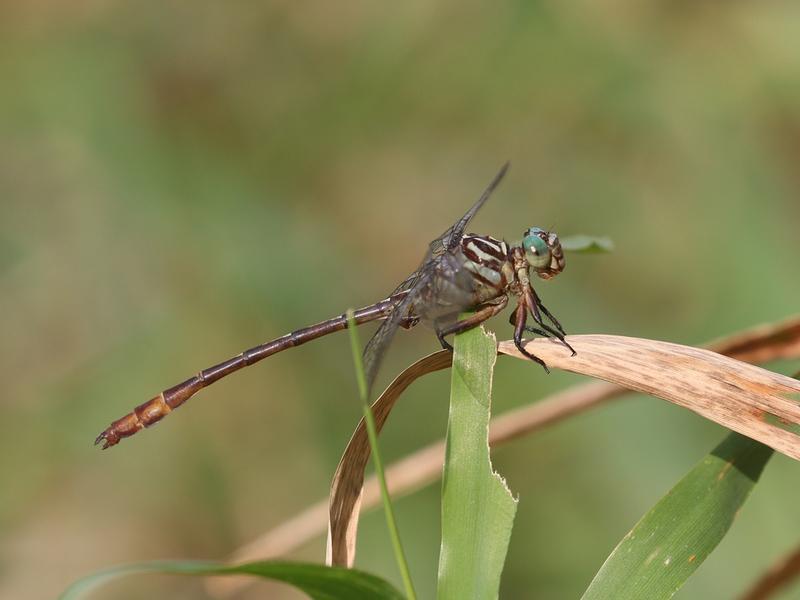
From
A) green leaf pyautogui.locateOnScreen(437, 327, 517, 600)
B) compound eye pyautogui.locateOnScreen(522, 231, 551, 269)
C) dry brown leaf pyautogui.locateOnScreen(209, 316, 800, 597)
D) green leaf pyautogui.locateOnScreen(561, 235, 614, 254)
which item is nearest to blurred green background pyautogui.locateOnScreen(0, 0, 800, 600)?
Answer: dry brown leaf pyautogui.locateOnScreen(209, 316, 800, 597)

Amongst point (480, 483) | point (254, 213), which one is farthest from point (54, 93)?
point (480, 483)

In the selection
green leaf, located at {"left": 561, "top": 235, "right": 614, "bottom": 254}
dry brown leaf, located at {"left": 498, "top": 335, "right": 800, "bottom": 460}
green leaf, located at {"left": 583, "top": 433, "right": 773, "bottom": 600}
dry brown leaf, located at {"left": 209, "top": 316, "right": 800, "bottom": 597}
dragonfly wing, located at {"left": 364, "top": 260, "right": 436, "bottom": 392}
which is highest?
dragonfly wing, located at {"left": 364, "top": 260, "right": 436, "bottom": 392}

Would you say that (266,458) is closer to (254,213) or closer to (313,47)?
(254,213)

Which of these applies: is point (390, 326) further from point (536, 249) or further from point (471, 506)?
point (471, 506)

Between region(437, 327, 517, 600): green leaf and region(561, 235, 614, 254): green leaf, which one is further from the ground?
region(561, 235, 614, 254): green leaf

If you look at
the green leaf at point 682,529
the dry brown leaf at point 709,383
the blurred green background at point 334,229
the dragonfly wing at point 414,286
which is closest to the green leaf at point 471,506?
the green leaf at point 682,529

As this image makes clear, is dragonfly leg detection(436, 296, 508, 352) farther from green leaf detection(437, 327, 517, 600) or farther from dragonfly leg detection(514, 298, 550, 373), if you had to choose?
green leaf detection(437, 327, 517, 600)
